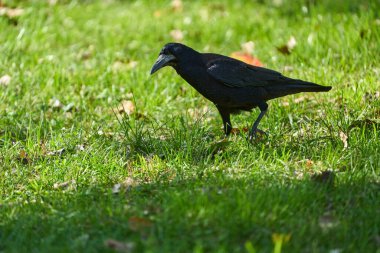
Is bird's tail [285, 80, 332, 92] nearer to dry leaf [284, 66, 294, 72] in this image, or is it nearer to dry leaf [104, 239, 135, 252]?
dry leaf [284, 66, 294, 72]

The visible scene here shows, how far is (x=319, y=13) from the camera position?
27.2ft

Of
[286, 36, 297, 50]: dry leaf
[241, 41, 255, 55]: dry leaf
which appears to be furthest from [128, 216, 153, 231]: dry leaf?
[241, 41, 255, 55]: dry leaf

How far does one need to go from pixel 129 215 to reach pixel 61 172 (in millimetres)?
1061

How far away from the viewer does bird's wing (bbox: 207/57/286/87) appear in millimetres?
5234

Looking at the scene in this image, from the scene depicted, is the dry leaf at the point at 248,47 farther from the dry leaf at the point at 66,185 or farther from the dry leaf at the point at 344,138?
the dry leaf at the point at 66,185

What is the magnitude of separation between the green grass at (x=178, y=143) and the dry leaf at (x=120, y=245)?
3cm

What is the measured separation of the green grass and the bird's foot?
0.06 m

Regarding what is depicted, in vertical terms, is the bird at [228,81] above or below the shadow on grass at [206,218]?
above

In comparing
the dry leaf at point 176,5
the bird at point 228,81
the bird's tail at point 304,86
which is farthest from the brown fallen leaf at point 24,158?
the dry leaf at point 176,5

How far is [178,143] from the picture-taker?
4992 mm

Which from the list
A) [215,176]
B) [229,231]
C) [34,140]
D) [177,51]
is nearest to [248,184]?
[215,176]

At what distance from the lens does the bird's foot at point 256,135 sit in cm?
504

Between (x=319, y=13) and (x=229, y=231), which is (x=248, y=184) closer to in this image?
(x=229, y=231)

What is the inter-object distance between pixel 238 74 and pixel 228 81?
0.47 feet
